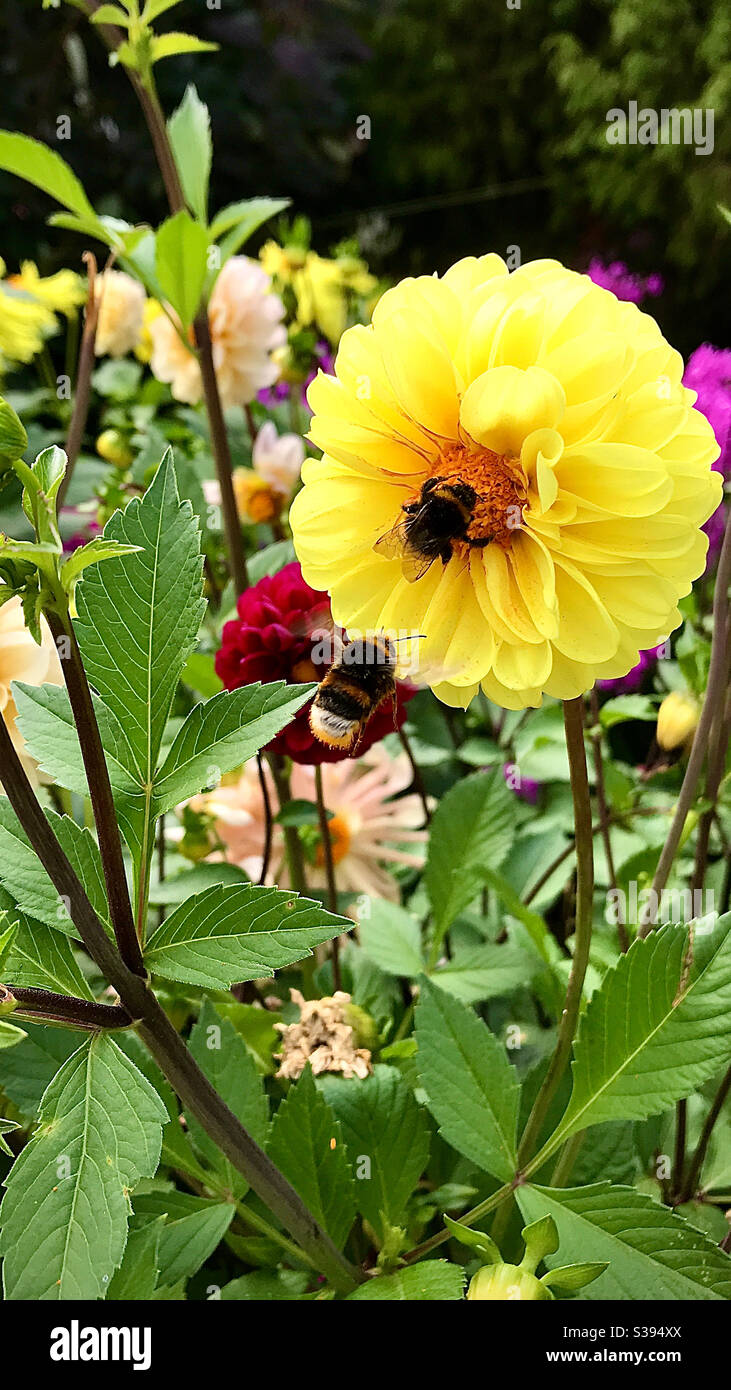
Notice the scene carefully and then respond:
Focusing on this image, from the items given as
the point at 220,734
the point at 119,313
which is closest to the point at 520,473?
the point at 220,734

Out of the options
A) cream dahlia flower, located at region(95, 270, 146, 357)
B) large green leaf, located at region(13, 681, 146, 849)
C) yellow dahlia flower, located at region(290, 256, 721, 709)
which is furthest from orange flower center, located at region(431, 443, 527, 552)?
cream dahlia flower, located at region(95, 270, 146, 357)

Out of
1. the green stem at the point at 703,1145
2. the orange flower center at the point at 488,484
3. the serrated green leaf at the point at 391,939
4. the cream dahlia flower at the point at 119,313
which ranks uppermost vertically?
the cream dahlia flower at the point at 119,313

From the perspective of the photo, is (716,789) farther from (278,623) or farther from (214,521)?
(214,521)

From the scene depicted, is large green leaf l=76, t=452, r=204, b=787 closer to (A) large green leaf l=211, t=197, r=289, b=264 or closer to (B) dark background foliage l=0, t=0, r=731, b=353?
(A) large green leaf l=211, t=197, r=289, b=264

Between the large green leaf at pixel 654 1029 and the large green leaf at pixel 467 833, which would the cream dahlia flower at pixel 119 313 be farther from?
the large green leaf at pixel 654 1029

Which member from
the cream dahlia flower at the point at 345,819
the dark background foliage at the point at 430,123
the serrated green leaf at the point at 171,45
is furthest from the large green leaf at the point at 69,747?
the dark background foliage at the point at 430,123

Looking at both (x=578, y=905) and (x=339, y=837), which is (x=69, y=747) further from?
(x=339, y=837)
